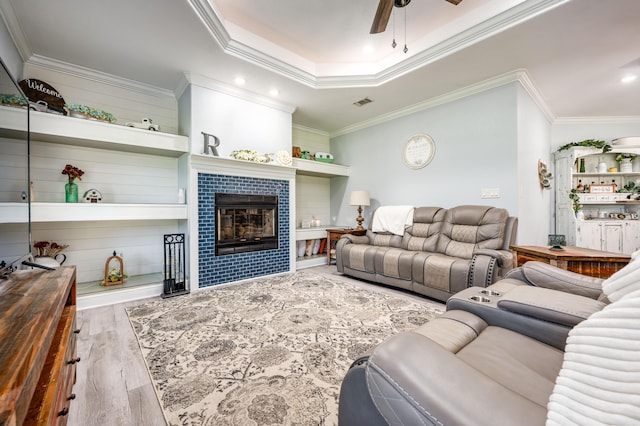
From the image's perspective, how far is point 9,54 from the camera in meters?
2.41

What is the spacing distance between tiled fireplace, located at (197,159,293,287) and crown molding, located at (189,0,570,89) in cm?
134

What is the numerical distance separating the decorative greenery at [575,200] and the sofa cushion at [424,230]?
2.83 meters

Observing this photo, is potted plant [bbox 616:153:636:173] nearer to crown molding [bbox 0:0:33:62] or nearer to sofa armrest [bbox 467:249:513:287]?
sofa armrest [bbox 467:249:513:287]

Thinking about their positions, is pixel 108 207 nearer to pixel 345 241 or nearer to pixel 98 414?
pixel 98 414

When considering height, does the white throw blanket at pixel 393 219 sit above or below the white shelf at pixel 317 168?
below

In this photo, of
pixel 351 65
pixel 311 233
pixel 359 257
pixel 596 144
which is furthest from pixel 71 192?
pixel 596 144

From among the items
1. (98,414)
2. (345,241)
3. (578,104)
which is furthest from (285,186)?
(578,104)

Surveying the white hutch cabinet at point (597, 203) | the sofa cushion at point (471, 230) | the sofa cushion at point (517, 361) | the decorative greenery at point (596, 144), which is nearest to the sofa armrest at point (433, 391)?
the sofa cushion at point (517, 361)

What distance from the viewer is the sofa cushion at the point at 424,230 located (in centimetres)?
351

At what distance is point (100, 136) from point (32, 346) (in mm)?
3038

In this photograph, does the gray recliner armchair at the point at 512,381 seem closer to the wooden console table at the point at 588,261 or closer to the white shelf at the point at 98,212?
the wooden console table at the point at 588,261

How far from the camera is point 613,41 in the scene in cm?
264

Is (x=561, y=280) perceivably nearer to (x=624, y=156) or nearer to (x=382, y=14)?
(x=382, y=14)

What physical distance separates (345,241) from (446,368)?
3.41 metres
